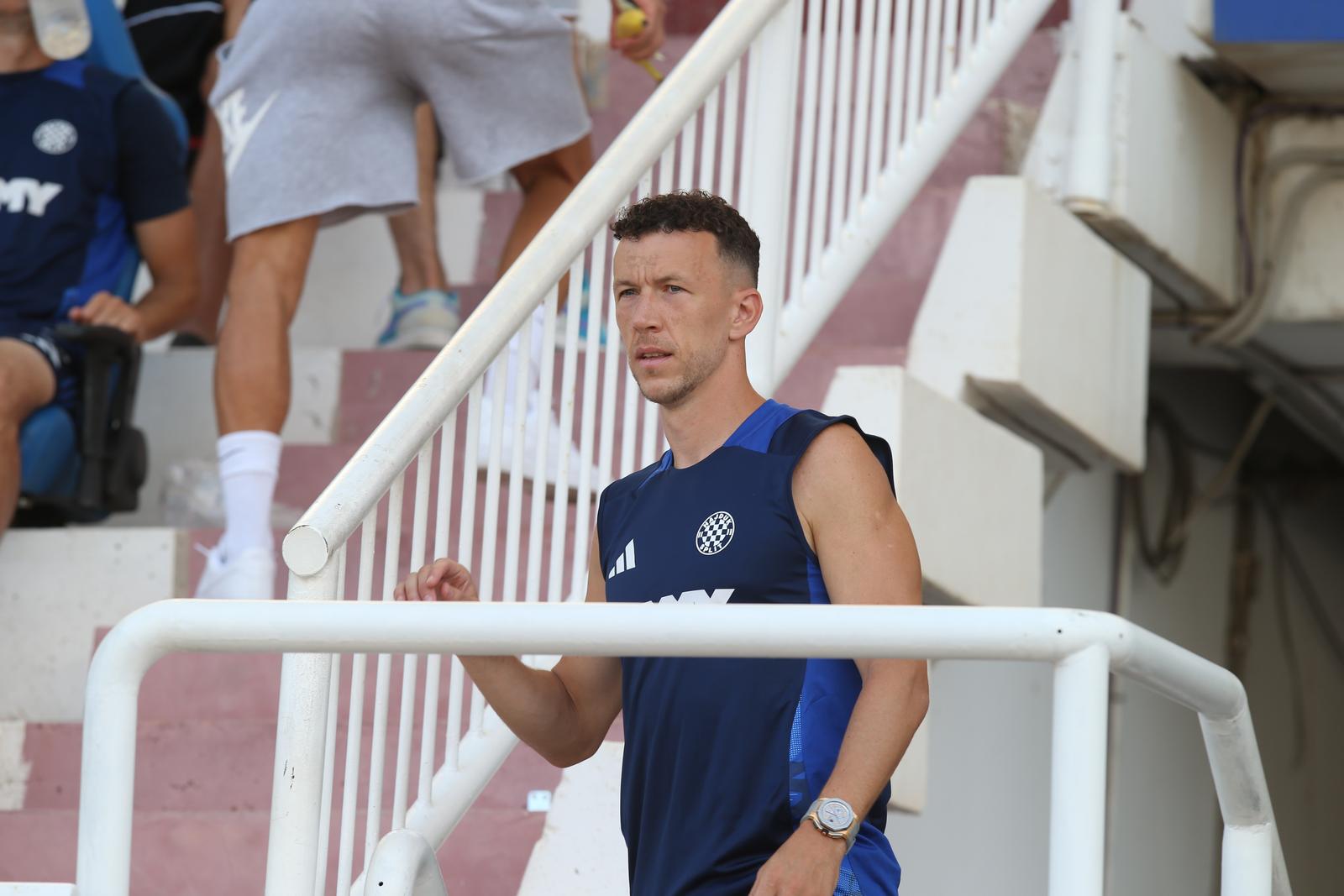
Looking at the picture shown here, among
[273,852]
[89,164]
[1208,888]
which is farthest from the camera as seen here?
[1208,888]

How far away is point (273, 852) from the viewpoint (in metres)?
2.57

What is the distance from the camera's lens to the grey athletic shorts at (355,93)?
13.9ft

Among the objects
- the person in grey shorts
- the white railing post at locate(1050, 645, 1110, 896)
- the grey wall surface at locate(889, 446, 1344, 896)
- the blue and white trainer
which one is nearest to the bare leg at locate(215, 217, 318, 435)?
the person in grey shorts

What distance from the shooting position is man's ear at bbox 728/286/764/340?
256 centimetres

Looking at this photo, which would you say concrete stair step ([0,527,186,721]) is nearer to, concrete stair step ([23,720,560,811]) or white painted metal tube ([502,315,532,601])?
concrete stair step ([23,720,560,811])

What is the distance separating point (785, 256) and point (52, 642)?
1.72m

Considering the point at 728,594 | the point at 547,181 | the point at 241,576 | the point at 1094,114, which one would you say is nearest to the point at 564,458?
the point at 241,576

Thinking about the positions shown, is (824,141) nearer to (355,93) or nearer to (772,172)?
(772,172)

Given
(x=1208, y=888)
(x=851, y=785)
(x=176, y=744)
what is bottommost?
(x=1208, y=888)

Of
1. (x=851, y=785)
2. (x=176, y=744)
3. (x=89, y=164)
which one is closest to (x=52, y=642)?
(x=176, y=744)

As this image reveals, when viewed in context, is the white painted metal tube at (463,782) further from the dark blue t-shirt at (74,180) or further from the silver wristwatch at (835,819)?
the dark blue t-shirt at (74,180)

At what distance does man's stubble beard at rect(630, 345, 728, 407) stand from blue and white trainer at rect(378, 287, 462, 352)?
2.60 m

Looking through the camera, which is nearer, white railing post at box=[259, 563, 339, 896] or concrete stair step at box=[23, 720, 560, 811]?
white railing post at box=[259, 563, 339, 896]

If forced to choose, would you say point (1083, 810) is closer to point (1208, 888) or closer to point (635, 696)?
point (635, 696)
